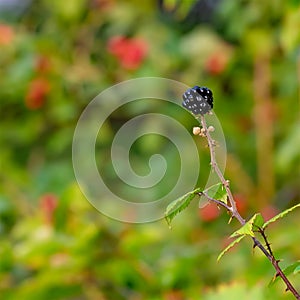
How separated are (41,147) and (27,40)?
16.3 inches

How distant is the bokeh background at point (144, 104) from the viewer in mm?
1848

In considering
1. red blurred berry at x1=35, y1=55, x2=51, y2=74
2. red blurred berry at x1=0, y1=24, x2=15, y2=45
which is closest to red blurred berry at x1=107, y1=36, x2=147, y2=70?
red blurred berry at x1=35, y1=55, x2=51, y2=74

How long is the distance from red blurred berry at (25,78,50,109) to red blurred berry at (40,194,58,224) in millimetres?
499

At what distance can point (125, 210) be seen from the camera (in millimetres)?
2037

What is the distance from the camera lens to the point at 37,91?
231 centimetres

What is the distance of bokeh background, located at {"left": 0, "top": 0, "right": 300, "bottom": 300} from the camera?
185 centimetres

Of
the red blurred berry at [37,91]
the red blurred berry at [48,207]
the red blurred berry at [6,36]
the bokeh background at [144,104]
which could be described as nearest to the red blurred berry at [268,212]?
the bokeh background at [144,104]

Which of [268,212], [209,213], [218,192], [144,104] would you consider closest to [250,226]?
[218,192]

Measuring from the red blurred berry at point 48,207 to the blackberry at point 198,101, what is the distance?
1070mm

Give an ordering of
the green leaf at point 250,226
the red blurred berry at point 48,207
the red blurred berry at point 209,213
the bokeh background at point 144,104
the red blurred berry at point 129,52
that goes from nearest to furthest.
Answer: the green leaf at point 250,226 < the red blurred berry at point 48,207 < the bokeh background at point 144,104 < the red blurred berry at point 209,213 < the red blurred berry at point 129,52

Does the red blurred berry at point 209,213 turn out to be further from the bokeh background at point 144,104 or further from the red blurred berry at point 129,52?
the red blurred berry at point 129,52

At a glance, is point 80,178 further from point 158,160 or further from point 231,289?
point 231,289

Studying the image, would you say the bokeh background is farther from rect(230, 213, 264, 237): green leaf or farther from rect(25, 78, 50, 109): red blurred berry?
rect(230, 213, 264, 237): green leaf

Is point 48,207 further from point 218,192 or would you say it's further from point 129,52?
point 218,192
